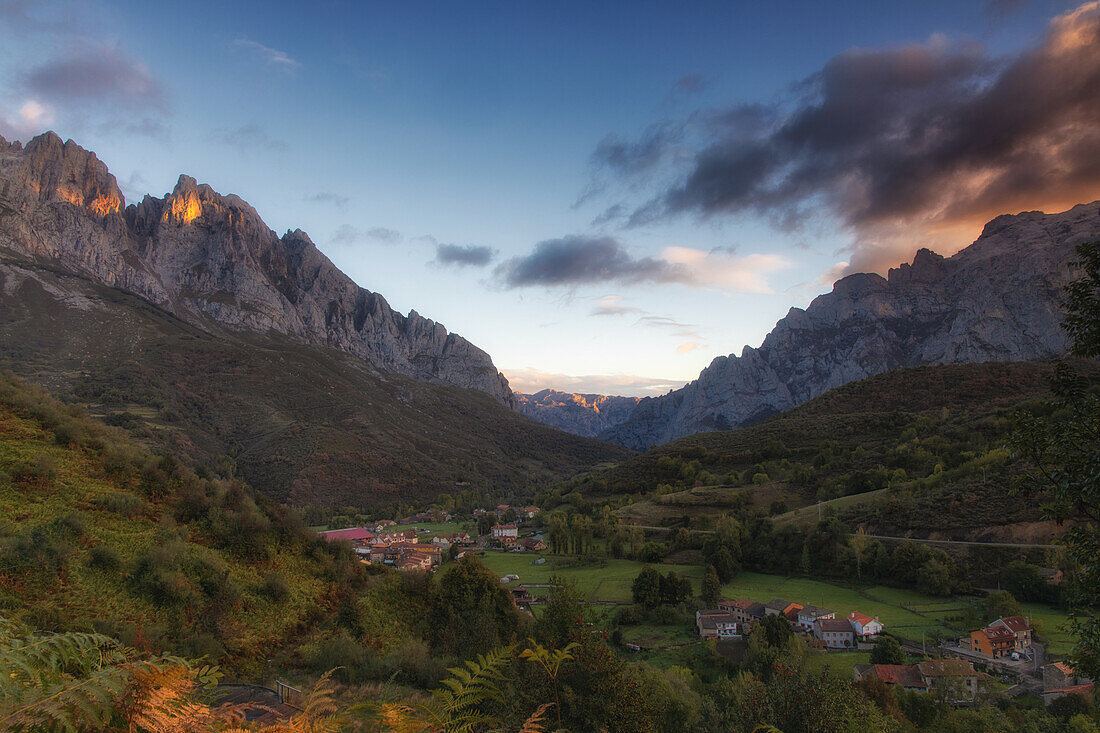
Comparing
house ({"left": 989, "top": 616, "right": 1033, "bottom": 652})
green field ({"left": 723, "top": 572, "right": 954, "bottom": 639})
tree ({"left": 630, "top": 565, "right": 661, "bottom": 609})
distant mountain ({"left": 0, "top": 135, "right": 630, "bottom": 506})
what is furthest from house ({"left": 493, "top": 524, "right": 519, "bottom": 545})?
house ({"left": 989, "top": 616, "right": 1033, "bottom": 652})

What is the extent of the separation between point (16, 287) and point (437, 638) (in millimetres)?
124209

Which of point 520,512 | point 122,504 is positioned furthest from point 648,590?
point 520,512

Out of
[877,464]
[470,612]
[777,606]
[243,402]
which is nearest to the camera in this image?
[470,612]

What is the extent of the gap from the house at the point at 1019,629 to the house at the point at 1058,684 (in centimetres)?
271

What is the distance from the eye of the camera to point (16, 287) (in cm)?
9112

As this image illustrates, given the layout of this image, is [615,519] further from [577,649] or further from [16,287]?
[16,287]

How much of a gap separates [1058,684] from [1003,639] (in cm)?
435

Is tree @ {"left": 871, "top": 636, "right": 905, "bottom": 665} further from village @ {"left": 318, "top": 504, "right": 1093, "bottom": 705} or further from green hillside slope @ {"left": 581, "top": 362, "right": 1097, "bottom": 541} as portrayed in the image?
green hillside slope @ {"left": 581, "top": 362, "right": 1097, "bottom": 541}

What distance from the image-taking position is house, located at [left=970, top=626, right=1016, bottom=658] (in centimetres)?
2542

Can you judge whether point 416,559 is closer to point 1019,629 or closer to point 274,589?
point 274,589

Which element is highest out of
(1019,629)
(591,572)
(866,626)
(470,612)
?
(470,612)

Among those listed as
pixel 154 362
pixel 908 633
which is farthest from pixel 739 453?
pixel 154 362

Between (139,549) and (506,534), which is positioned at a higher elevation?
(139,549)

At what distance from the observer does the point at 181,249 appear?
15338cm
